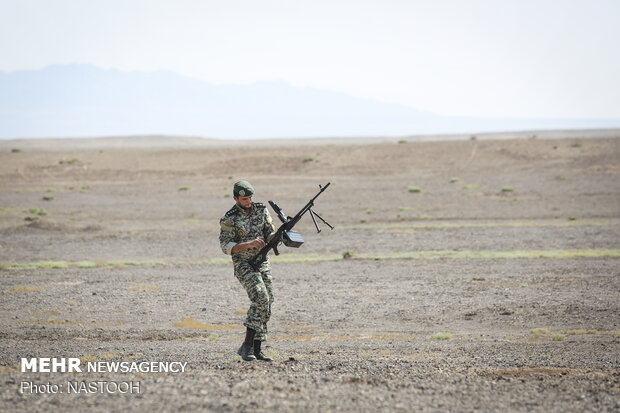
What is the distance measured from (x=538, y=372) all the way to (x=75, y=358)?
18.5 feet

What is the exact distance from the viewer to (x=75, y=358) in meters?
9.04

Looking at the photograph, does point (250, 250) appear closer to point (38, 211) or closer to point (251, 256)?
point (251, 256)

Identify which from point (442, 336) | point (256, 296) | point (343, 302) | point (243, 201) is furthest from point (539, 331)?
point (243, 201)

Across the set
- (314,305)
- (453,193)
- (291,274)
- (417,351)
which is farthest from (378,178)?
(417,351)

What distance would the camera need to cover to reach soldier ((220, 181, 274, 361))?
Result: 8.48m

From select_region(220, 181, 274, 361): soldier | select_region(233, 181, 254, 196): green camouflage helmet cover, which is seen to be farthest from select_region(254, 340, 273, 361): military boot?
select_region(233, 181, 254, 196): green camouflage helmet cover

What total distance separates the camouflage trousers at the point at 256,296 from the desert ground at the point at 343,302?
47 centimetres

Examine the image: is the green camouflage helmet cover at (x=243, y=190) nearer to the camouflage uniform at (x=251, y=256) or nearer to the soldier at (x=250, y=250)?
the soldier at (x=250, y=250)

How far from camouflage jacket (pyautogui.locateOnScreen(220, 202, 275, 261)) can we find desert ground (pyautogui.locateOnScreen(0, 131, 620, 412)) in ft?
4.49

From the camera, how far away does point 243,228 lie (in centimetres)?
862

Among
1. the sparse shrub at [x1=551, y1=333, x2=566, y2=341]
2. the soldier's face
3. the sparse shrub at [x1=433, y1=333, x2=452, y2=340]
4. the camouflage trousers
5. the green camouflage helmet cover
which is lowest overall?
the sparse shrub at [x1=433, y1=333, x2=452, y2=340]

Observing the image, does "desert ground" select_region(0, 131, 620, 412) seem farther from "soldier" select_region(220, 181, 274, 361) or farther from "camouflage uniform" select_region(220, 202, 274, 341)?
"camouflage uniform" select_region(220, 202, 274, 341)

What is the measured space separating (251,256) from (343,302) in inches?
242

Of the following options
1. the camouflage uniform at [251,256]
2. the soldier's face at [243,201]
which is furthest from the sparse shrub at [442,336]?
the soldier's face at [243,201]
